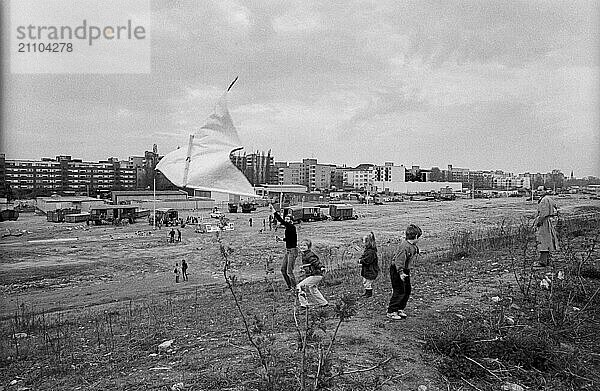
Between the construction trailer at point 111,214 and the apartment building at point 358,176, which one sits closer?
the construction trailer at point 111,214

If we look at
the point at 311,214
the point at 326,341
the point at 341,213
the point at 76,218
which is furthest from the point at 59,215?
the point at 326,341

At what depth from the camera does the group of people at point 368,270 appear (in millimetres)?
5688

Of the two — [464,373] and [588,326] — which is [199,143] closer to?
[464,373]

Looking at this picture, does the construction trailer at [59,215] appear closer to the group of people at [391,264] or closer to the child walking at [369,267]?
the group of people at [391,264]

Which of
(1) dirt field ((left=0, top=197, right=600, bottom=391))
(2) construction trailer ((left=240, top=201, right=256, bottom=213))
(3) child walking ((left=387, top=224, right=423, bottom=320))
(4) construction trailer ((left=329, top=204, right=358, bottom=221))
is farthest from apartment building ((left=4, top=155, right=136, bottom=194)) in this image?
(3) child walking ((left=387, top=224, right=423, bottom=320))

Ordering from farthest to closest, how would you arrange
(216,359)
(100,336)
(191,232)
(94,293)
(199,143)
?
(191,232) → (94,293) → (100,336) → (216,359) → (199,143)

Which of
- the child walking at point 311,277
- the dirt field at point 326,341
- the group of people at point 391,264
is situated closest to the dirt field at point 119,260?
the group of people at point 391,264

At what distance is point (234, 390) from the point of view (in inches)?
143

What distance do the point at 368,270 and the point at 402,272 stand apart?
5.22ft

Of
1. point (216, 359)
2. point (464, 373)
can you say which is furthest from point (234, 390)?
point (464, 373)

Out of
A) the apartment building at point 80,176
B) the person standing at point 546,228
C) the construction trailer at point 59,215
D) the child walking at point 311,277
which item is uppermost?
the apartment building at point 80,176

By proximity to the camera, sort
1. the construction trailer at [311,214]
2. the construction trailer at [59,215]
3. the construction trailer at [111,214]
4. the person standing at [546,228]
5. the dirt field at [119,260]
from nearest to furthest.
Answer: the person standing at [546,228] < the dirt field at [119,260] < the construction trailer at [111,214] < the construction trailer at [311,214] < the construction trailer at [59,215]

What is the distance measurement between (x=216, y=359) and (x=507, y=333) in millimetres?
3194

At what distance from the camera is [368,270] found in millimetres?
7207
